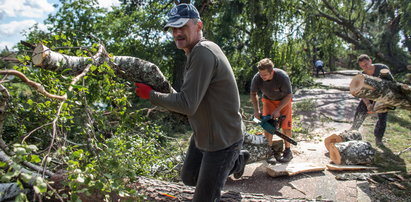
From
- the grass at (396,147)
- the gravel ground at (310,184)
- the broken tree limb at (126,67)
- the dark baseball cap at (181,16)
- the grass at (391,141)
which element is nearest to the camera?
the dark baseball cap at (181,16)

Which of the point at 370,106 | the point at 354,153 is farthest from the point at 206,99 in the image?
the point at 370,106

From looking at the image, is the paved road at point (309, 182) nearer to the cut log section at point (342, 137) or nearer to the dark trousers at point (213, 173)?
the cut log section at point (342, 137)

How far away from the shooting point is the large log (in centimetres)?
376

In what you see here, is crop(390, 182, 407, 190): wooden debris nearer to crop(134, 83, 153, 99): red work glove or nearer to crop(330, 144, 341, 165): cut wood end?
crop(330, 144, 341, 165): cut wood end

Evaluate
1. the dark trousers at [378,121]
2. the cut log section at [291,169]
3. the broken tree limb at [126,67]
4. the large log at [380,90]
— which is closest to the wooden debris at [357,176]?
the cut log section at [291,169]

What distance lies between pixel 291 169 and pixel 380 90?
1.66 metres

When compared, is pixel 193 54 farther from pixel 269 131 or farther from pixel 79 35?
pixel 79 35

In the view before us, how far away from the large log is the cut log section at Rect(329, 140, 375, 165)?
3.64 ft

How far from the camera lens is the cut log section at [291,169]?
14.7ft

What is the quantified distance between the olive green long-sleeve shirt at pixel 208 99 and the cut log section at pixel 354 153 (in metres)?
3.12

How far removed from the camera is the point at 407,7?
10.8 m

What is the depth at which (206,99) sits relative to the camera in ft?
7.66

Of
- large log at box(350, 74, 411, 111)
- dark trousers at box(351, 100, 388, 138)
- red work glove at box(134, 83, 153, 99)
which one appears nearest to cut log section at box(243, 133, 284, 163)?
large log at box(350, 74, 411, 111)

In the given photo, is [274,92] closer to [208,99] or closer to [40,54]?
[208,99]
